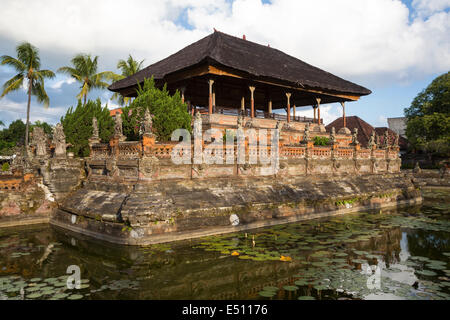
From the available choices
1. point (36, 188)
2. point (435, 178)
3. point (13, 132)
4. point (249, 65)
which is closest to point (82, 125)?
point (36, 188)

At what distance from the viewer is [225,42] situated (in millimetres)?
19828

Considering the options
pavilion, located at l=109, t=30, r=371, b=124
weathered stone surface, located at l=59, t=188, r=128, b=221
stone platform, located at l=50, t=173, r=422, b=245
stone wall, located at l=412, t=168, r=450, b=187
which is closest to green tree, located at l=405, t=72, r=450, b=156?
stone wall, located at l=412, t=168, r=450, b=187

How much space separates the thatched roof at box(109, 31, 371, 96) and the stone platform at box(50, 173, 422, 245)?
665 centimetres

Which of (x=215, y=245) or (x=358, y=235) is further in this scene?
(x=358, y=235)

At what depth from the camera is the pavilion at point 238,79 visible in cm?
1655

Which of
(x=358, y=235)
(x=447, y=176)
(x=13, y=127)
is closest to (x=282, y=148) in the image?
(x=358, y=235)

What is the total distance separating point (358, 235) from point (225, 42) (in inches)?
577

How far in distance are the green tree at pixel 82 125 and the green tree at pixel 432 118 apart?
30.1m

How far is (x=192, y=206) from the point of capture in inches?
374

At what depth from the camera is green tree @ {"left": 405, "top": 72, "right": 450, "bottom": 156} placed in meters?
30.9

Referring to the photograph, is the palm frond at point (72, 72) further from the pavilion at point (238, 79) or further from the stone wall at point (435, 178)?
the stone wall at point (435, 178)

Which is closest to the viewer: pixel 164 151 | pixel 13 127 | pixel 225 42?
pixel 164 151

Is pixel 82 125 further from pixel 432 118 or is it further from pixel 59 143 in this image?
pixel 432 118
